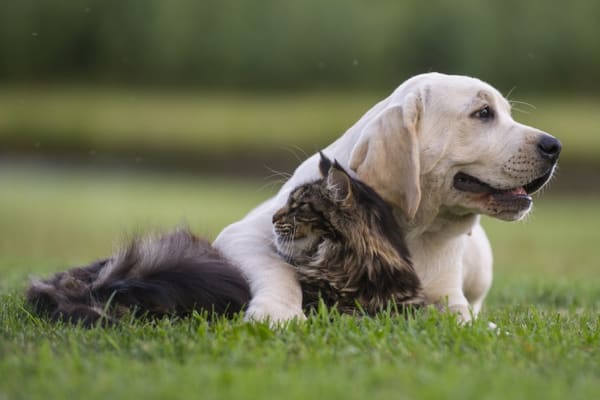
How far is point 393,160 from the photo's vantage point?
4348 mm

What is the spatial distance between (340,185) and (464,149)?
71 centimetres

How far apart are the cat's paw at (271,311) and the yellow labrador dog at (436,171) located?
0.26 ft

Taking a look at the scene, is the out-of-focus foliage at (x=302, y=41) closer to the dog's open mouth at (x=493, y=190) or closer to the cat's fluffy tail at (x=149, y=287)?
the dog's open mouth at (x=493, y=190)

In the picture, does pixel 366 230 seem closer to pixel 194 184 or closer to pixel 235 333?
pixel 235 333

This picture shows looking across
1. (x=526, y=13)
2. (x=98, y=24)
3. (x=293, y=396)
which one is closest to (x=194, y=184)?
(x=98, y=24)

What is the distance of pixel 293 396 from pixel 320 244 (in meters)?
1.79

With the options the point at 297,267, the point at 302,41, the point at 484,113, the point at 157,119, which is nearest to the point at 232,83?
the point at 157,119

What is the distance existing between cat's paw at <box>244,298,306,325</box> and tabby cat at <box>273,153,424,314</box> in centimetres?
26

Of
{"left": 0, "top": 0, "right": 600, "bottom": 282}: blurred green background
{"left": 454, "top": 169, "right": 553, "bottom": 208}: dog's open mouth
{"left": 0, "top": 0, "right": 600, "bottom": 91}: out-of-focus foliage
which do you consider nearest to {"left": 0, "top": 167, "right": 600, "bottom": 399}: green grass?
{"left": 454, "top": 169, "right": 553, "bottom": 208}: dog's open mouth

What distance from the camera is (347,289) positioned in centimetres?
430

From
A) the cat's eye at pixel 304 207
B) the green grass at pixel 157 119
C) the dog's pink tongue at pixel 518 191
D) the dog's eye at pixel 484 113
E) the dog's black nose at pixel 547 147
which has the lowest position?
the green grass at pixel 157 119

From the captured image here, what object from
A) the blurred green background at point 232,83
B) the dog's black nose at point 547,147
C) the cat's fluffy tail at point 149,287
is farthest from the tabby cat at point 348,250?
the blurred green background at point 232,83

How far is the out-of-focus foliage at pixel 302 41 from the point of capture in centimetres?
2145

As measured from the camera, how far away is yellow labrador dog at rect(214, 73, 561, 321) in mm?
4352
